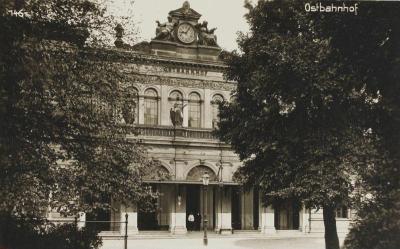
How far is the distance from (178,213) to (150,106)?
710cm

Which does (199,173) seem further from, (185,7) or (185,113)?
(185,7)

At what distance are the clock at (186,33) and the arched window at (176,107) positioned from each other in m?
3.50

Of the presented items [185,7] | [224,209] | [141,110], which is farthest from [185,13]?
[224,209]

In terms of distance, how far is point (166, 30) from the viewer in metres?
35.4

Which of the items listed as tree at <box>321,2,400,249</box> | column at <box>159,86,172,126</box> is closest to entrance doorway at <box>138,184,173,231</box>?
column at <box>159,86,172,126</box>

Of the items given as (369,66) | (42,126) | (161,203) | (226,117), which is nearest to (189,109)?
(161,203)

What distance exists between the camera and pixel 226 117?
22203 mm

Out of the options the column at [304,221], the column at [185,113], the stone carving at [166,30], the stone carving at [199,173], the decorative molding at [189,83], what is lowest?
the column at [304,221]

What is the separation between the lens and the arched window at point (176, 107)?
114 ft

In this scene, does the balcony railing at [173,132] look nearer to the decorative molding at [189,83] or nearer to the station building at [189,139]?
the station building at [189,139]

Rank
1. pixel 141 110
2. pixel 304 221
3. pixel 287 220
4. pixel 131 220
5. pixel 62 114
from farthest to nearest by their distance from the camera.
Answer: pixel 287 220 < pixel 304 221 < pixel 141 110 < pixel 131 220 < pixel 62 114

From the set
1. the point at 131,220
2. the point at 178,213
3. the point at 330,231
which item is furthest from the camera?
the point at 178,213

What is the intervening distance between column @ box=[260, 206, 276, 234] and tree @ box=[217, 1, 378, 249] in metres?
15.6

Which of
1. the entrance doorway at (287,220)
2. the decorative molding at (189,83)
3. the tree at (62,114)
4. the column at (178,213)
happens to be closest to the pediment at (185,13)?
the decorative molding at (189,83)
